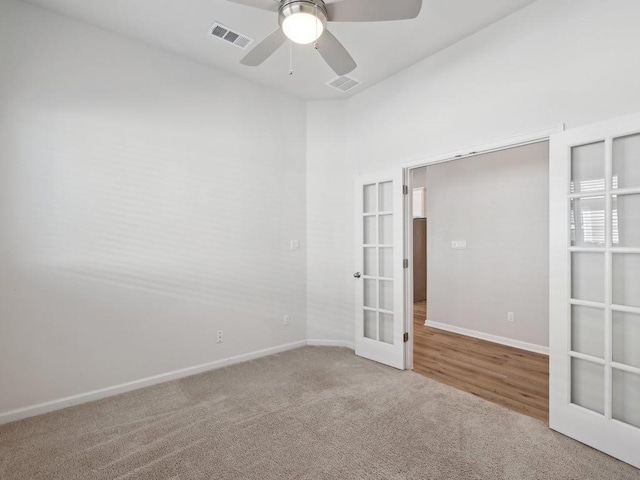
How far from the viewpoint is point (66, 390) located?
99.3 inches

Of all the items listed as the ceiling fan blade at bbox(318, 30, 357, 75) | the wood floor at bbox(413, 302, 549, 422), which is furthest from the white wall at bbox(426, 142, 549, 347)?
the ceiling fan blade at bbox(318, 30, 357, 75)

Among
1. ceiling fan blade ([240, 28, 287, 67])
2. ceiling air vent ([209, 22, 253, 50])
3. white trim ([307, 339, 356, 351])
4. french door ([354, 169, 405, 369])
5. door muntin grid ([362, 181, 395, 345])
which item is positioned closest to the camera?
ceiling fan blade ([240, 28, 287, 67])

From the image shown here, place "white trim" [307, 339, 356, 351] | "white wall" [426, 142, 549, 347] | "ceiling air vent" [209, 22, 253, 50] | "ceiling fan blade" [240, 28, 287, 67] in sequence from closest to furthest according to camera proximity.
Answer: "ceiling fan blade" [240, 28, 287, 67] → "ceiling air vent" [209, 22, 253, 50] → "white wall" [426, 142, 549, 347] → "white trim" [307, 339, 356, 351]

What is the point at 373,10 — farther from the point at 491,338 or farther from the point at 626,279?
the point at 491,338

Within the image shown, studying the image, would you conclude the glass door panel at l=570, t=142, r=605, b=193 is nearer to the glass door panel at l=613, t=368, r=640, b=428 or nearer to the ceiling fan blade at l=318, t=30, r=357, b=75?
the glass door panel at l=613, t=368, r=640, b=428

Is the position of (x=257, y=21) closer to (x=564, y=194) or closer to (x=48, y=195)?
(x=48, y=195)

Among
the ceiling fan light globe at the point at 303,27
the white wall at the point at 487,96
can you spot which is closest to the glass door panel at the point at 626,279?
the white wall at the point at 487,96

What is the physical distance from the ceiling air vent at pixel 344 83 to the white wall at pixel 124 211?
67 cm

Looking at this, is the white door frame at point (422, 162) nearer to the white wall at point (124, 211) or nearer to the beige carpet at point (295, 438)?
the beige carpet at point (295, 438)

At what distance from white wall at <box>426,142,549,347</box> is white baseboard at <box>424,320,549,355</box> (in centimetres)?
5

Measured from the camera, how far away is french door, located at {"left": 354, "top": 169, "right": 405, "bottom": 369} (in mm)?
3250

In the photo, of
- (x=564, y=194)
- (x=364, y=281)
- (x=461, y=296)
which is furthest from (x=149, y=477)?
(x=461, y=296)

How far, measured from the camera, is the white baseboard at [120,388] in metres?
2.36

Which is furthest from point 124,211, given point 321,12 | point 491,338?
A: point 491,338
